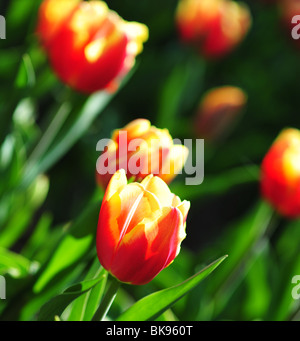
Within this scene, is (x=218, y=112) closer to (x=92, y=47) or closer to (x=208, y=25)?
(x=208, y=25)

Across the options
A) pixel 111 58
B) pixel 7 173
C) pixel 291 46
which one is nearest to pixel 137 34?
pixel 111 58

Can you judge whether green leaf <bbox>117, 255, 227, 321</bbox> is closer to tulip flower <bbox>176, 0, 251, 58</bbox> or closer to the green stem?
the green stem

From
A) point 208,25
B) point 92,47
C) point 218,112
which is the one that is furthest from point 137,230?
point 208,25

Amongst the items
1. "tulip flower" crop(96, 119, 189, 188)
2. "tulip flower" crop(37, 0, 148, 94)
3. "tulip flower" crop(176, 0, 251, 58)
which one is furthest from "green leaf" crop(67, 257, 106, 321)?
"tulip flower" crop(176, 0, 251, 58)

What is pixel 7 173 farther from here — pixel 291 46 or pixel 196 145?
pixel 291 46

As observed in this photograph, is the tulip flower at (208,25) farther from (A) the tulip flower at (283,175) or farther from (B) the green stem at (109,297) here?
(B) the green stem at (109,297)

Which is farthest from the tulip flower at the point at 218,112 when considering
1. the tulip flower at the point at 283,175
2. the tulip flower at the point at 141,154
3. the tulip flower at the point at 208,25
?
the tulip flower at the point at 141,154
